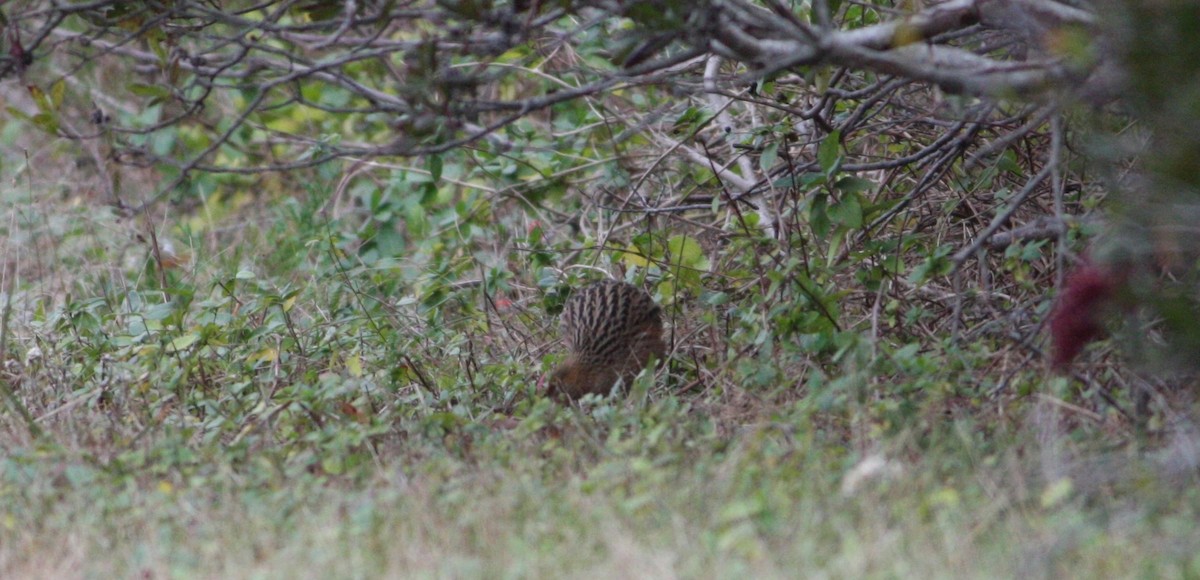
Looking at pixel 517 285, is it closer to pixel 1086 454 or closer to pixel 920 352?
pixel 920 352

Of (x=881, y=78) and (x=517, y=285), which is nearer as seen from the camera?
(x=881, y=78)

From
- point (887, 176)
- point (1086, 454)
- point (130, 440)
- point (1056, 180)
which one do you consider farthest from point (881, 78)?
point (130, 440)

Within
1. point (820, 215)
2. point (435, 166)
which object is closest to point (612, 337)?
point (820, 215)

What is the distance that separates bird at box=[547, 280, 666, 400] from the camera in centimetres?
522

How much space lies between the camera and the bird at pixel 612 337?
522 cm

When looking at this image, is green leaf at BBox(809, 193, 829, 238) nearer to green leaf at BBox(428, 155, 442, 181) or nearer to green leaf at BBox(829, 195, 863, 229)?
green leaf at BBox(829, 195, 863, 229)

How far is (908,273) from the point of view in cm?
493

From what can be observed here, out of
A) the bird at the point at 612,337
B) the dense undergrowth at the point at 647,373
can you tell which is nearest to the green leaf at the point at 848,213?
the dense undergrowth at the point at 647,373

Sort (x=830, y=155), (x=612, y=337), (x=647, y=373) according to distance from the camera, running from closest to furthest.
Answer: (x=830, y=155) → (x=647, y=373) → (x=612, y=337)

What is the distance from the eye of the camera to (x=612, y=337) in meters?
5.23

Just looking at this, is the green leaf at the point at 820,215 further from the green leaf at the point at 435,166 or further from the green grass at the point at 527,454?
the green leaf at the point at 435,166

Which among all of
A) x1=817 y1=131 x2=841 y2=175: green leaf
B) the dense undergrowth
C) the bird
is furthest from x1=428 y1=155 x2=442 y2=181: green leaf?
x1=817 y1=131 x2=841 y2=175: green leaf

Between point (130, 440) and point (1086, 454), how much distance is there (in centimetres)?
285

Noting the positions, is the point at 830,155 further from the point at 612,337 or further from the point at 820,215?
the point at 612,337
